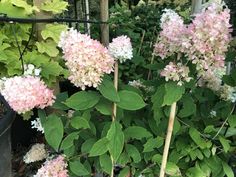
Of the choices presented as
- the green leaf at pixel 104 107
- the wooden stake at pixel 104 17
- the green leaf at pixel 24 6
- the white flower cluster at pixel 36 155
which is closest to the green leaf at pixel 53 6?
the green leaf at pixel 24 6

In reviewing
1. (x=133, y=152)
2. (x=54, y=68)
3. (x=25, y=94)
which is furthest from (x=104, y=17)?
(x=25, y=94)

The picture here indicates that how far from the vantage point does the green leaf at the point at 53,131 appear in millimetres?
1275

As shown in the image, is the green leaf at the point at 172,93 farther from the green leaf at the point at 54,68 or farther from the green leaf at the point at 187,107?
the green leaf at the point at 54,68

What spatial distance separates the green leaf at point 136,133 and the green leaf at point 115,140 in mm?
97

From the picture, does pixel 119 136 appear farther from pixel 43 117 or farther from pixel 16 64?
pixel 16 64

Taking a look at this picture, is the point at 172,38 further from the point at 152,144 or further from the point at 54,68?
the point at 54,68

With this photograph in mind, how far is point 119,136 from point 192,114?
1.16 feet

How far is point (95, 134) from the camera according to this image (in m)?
1.42

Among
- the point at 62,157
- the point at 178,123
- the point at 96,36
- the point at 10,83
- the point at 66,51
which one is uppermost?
the point at 66,51

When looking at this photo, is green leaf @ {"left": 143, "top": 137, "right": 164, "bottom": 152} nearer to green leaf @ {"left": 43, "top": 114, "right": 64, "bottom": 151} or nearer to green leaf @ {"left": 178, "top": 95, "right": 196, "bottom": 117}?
green leaf @ {"left": 178, "top": 95, "right": 196, "bottom": 117}

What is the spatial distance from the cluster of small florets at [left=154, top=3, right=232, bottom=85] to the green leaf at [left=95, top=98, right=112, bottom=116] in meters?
0.23

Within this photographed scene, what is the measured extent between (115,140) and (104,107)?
11 centimetres

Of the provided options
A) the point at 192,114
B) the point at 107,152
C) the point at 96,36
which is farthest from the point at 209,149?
the point at 96,36

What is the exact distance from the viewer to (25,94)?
1184 mm
